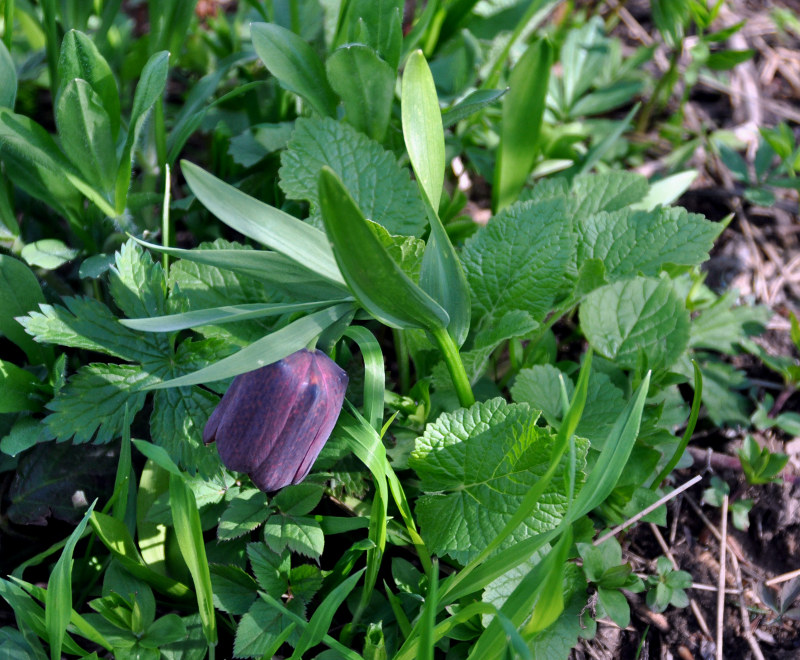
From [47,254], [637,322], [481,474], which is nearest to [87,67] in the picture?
[47,254]

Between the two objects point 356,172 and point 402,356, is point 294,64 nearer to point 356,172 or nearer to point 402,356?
point 356,172

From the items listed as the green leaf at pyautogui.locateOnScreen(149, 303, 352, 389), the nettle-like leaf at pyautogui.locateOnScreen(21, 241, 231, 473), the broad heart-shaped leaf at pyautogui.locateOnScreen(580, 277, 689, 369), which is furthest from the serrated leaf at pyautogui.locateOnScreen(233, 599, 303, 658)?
the broad heart-shaped leaf at pyautogui.locateOnScreen(580, 277, 689, 369)

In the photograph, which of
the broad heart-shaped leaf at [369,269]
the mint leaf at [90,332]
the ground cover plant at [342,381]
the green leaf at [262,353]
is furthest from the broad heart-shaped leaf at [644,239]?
the mint leaf at [90,332]

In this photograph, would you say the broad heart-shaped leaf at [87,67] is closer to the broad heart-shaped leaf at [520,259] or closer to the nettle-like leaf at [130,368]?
the nettle-like leaf at [130,368]

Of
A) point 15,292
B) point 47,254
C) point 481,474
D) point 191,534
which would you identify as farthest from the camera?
point 47,254

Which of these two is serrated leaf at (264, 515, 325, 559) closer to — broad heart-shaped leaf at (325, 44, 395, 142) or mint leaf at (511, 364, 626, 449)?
mint leaf at (511, 364, 626, 449)

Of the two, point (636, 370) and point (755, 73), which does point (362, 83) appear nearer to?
point (636, 370)
